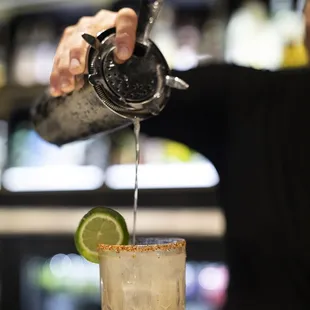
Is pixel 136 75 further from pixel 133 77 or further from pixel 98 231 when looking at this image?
pixel 98 231

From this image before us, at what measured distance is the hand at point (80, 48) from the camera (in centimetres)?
110

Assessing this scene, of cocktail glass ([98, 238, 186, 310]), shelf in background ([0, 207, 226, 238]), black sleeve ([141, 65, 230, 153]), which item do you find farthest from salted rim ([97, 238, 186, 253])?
shelf in background ([0, 207, 226, 238])

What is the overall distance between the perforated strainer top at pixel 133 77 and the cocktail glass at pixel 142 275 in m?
0.28

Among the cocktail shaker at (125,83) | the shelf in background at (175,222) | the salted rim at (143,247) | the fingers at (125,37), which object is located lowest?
the shelf in background at (175,222)

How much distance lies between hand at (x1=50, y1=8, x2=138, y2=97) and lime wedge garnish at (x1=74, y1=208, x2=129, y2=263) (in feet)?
0.86

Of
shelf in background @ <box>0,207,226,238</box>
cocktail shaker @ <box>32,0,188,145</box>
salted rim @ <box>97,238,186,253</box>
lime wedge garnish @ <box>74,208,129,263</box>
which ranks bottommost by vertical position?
shelf in background @ <box>0,207,226,238</box>

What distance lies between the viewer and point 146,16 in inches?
45.1

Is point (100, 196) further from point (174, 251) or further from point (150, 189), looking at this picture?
point (174, 251)

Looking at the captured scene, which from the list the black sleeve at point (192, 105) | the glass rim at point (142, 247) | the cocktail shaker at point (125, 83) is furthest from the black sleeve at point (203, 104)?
the glass rim at point (142, 247)

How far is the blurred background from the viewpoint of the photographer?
2.93 meters

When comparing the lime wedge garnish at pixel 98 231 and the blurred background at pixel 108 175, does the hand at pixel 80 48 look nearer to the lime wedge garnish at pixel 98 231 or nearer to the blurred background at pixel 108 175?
the lime wedge garnish at pixel 98 231

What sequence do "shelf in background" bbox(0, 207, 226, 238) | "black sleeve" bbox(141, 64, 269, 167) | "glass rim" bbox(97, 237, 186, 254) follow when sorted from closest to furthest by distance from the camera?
"glass rim" bbox(97, 237, 186, 254), "black sleeve" bbox(141, 64, 269, 167), "shelf in background" bbox(0, 207, 226, 238)

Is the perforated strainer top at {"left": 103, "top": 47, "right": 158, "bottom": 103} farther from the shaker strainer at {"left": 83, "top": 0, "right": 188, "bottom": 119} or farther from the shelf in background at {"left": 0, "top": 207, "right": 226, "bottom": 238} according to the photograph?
the shelf in background at {"left": 0, "top": 207, "right": 226, "bottom": 238}

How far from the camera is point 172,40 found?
10.4ft
